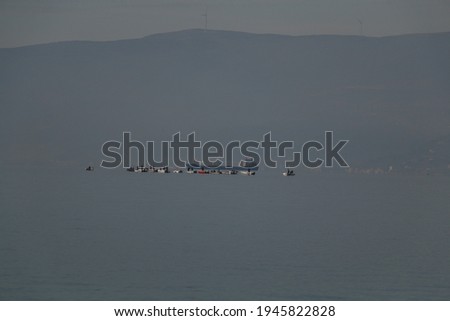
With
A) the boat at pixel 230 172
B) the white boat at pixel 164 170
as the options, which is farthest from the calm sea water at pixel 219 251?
the white boat at pixel 164 170

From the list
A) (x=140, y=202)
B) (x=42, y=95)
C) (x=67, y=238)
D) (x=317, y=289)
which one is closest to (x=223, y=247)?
(x=67, y=238)

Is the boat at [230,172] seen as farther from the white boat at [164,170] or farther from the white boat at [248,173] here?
the white boat at [164,170]

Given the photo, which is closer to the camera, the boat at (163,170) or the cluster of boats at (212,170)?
the cluster of boats at (212,170)

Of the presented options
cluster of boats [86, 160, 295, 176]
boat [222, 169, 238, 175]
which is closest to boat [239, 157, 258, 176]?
cluster of boats [86, 160, 295, 176]

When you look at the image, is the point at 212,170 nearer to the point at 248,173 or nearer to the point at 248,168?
the point at 248,168

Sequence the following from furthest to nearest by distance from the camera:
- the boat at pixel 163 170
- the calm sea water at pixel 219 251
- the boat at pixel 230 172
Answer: the boat at pixel 163 170, the boat at pixel 230 172, the calm sea water at pixel 219 251

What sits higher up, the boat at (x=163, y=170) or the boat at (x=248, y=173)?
the boat at (x=163, y=170)

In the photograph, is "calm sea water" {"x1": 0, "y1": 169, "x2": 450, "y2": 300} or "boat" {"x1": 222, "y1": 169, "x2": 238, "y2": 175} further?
"boat" {"x1": 222, "y1": 169, "x2": 238, "y2": 175}

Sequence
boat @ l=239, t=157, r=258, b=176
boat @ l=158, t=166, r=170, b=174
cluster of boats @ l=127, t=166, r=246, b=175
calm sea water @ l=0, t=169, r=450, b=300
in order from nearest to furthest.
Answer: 1. calm sea water @ l=0, t=169, r=450, b=300
2. cluster of boats @ l=127, t=166, r=246, b=175
3. boat @ l=239, t=157, r=258, b=176
4. boat @ l=158, t=166, r=170, b=174

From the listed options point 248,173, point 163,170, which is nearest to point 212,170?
point 163,170

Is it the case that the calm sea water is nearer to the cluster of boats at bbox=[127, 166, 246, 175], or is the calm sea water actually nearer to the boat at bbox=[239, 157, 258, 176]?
the cluster of boats at bbox=[127, 166, 246, 175]
